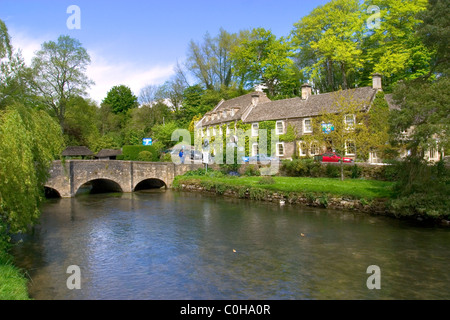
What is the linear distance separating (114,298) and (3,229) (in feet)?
19.1

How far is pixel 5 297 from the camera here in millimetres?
9828

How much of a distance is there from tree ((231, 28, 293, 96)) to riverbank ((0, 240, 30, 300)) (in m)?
48.9

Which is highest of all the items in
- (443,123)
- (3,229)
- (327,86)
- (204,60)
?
(204,60)

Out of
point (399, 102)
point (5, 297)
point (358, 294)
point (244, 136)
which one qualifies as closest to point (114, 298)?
point (5, 297)

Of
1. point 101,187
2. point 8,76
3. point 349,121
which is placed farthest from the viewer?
point 101,187

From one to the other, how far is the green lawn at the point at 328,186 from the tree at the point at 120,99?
5749cm

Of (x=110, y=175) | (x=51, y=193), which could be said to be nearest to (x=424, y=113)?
(x=110, y=175)

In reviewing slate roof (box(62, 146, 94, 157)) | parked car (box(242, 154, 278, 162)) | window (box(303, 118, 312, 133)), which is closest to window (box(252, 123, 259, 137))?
parked car (box(242, 154, 278, 162))

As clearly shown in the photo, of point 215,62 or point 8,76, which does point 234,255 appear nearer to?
point 8,76

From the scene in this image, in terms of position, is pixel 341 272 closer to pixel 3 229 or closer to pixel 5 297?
pixel 5 297

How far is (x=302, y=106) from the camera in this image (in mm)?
42594

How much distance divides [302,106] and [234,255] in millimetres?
29713

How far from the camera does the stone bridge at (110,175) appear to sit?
33281 millimetres

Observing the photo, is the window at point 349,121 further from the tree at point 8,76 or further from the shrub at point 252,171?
the tree at point 8,76
